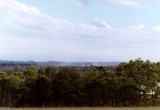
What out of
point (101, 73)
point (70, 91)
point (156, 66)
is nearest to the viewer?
point (70, 91)

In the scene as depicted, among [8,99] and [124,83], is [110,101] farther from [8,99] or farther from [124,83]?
[8,99]

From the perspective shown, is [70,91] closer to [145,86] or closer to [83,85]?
[83,85]

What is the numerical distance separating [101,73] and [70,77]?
4.68m

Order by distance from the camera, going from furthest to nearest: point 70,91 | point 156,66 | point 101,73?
point 156,66 → point 101,73 → point 70,91

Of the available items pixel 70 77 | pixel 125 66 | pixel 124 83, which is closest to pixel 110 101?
pixel 124 83

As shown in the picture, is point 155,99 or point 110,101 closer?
point 110,101

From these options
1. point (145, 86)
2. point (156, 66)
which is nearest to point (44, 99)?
point (145, 86)

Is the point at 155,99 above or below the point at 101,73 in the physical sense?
below

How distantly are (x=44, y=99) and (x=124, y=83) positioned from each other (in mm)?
9506

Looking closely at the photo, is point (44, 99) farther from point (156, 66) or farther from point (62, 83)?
point (156, 66)

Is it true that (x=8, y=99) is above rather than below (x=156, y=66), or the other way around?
below

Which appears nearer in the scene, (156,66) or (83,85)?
(83,85)

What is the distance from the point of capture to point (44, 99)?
43969 mm

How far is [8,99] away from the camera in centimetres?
4456
